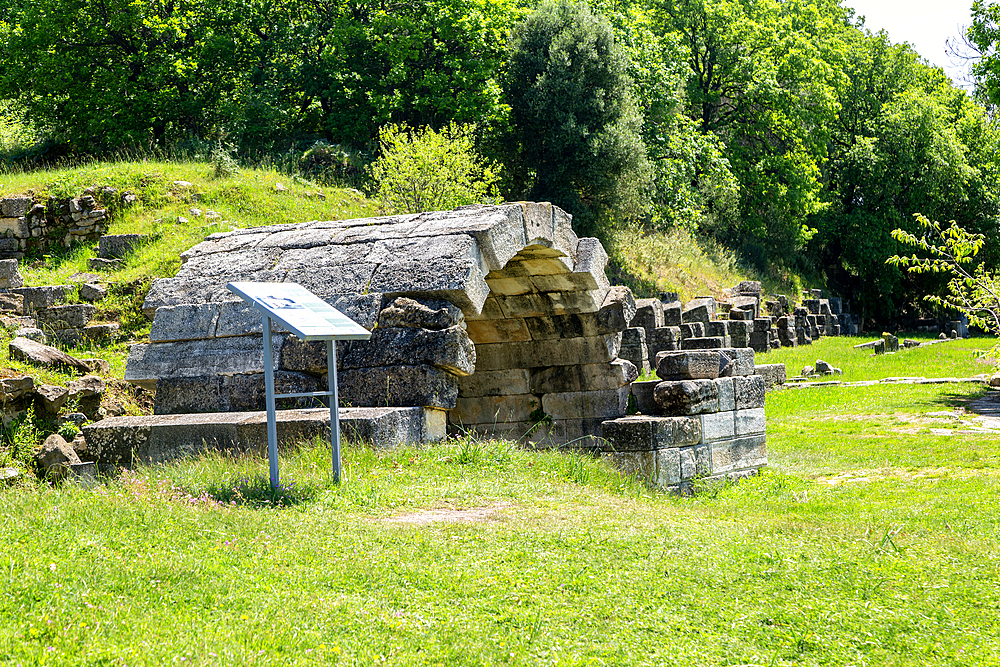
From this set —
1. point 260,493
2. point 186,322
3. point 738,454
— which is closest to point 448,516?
point 260,493

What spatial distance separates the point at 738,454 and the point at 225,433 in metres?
5.80

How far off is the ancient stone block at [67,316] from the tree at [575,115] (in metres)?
16.0

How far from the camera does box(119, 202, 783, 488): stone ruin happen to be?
27.3 ft

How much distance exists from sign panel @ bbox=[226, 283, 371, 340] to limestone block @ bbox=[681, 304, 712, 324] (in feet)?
63.0

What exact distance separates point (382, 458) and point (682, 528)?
7.63 feet

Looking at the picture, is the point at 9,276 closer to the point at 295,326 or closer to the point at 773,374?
the point at 295,326

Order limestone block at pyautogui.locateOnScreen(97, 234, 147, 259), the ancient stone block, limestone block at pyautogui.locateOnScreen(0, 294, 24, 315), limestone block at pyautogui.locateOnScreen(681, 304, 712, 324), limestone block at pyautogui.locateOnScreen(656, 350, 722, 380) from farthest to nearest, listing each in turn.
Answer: limestone block at pyautogui.locateOnScreen(681, 304, 712, 324), limestone block at pyautogui.locateOnScreen(97, 234, 147, 259), limestone block at pyautogui.locateOnScreen(0, 294, 24, 315), the ancient stone block, limestone block at pyautogui.locateOnScreen(656, 350, 722, 380)

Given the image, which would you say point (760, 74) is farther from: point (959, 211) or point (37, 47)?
point (37, 47)

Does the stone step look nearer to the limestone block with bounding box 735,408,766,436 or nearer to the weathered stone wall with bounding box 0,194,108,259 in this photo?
the limestone block with bounding box 735,408,766,436

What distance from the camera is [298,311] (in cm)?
650

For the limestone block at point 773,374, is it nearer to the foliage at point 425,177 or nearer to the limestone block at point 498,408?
the foliage at point 425,177

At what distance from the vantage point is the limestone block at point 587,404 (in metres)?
11.6

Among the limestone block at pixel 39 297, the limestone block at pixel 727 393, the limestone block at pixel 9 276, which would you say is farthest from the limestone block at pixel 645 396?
the limestone block at pixel 9 276

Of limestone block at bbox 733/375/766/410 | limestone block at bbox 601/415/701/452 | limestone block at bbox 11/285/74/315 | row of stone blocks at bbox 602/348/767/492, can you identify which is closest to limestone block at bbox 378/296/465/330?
limestone block at bbox 601/415/701/452
